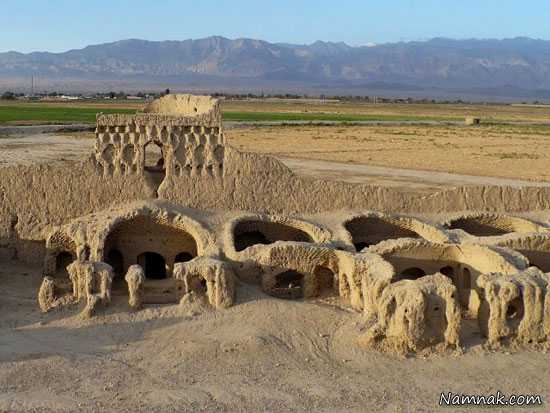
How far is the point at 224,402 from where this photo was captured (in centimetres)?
1411

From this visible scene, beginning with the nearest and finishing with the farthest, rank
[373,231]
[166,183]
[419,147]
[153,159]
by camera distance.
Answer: [166,183] → [373,231] → [153,159] → [419,147]

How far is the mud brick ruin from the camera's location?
1858 centimetres

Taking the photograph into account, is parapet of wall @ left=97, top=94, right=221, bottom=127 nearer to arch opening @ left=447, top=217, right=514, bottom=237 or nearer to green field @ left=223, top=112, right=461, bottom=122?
arch opening @ left=447, top=217, right=514, bottom=237

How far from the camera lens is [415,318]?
16.0 meters

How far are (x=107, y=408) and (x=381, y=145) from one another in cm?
5172

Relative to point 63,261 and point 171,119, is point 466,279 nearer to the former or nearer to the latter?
point 171,119

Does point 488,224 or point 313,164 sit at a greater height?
point 488,224

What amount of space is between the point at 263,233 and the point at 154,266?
323 cm

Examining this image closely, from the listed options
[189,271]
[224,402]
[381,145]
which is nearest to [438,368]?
[224,402]

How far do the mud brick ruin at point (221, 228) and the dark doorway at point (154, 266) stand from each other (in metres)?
0.03

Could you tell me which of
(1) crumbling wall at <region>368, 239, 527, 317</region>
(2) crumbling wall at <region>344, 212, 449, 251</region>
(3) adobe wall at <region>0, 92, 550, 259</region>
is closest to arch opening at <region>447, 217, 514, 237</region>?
(2) crumbling wall at <region>344, 212, 449, 251</region>

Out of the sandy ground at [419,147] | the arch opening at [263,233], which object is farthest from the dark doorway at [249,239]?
the sandy ground at [419,147]

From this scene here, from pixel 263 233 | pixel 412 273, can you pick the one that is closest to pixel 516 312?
pixel 412 273

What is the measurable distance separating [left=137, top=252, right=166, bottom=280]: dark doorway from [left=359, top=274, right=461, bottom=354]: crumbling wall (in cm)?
774
